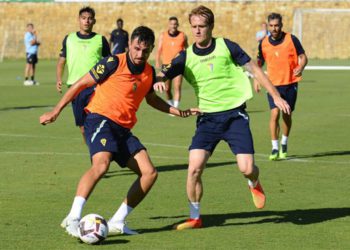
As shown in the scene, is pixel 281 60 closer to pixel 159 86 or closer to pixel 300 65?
pixel 300 65

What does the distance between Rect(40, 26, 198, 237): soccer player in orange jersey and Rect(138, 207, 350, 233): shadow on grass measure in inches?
24.7

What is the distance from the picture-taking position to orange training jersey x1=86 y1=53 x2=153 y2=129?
33.2 feet

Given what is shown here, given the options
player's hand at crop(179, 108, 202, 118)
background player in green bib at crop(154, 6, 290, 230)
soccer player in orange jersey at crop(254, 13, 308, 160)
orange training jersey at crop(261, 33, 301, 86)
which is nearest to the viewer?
player's hand at crop(179, 108, 202, 118)

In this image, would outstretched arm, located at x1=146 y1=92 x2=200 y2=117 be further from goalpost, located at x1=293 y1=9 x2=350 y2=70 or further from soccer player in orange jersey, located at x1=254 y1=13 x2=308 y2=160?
goalpost, located at x1=293 y1=9 x2=350 y2=70

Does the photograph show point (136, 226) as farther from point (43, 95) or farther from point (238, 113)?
point (43, 95)

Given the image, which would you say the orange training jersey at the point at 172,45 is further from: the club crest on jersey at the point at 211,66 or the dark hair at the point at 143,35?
the dark hair at the point at 143,35

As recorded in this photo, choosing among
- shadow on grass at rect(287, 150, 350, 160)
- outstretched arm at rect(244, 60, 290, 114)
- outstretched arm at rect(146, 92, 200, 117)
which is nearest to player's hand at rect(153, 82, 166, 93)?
outstretched arm at rect(146, 92, 200, 117)

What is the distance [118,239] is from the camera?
9.84m

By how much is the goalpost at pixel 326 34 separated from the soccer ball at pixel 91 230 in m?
44.5

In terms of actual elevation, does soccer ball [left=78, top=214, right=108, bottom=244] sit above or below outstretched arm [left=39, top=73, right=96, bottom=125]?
below

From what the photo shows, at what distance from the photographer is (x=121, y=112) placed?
33.4 feet

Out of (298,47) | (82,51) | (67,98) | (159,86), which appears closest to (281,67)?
(298,47)

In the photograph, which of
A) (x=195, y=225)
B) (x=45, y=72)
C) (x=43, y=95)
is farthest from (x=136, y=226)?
(x=45, y=72)

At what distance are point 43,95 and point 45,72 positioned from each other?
15.5 meters
